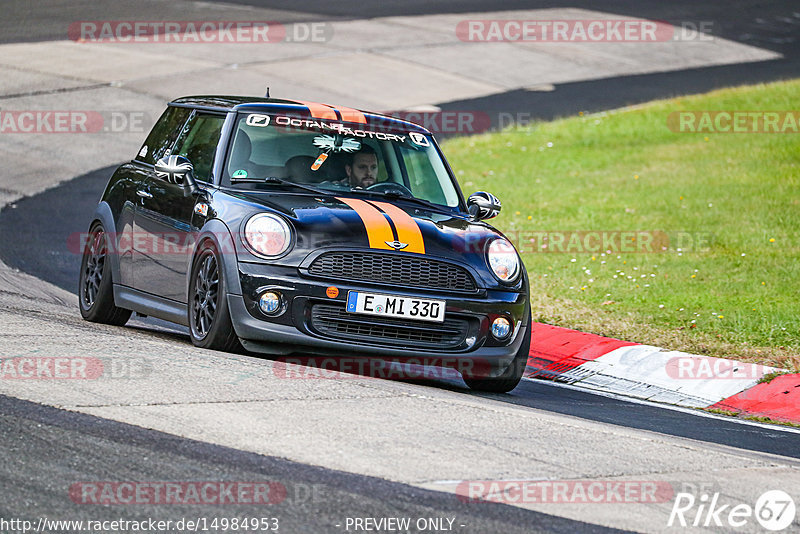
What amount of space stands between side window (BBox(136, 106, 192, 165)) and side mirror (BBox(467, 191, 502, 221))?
6.88 ft

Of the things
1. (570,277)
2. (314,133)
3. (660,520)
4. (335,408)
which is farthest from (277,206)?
(570,277)

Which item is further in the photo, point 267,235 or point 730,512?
point 267,235

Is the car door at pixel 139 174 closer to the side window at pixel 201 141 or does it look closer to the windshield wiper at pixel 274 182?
the side window at pixel 201 141

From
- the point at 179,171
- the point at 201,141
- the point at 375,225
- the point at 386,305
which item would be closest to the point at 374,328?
the point at 386,305

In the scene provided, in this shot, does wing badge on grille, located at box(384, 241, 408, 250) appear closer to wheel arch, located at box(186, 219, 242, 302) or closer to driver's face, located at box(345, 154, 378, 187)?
wheel arch, located at box(186, 219, 242, 302)

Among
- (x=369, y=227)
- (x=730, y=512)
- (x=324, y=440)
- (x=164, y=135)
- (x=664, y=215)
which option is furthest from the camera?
(x=664, y=215)

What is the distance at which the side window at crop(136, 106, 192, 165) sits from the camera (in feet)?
29.0

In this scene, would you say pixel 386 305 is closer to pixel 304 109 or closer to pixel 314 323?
pixel 314 323

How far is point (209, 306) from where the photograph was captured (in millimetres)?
7496

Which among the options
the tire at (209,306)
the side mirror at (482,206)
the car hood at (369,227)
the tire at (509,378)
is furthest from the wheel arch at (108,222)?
the tire at (509,378)

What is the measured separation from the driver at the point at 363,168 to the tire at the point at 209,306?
113 cm

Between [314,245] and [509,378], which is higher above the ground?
[314,245]

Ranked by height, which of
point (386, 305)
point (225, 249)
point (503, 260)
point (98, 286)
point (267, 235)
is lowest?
point (98, 286)

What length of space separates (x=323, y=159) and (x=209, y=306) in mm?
1269
